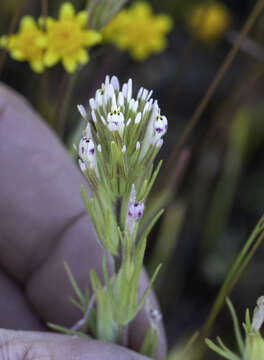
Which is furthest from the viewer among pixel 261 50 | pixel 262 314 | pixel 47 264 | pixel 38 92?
pixel 38 92

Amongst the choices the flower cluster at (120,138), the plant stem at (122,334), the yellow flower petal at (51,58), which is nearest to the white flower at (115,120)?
the flower cluster at (120,138)

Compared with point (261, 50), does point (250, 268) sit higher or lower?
lower

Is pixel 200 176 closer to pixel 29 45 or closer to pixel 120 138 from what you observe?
pixel 29 45

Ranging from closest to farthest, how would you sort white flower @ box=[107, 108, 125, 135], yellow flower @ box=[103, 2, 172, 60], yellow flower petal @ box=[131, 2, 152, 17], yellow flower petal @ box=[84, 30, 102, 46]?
white flower @ box=[107, 108, 125, 135] → yellow flower petal @ box=[84, 30, 102, 46] → yellow flower @ box=[103, 2, 172, 60] → yellow flower petal @ box=[131, 2, 152, 17]

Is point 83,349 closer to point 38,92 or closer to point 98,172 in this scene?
point 98,172

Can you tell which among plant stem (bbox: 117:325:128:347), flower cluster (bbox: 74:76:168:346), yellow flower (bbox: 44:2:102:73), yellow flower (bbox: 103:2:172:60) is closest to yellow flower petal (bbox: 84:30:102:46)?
yellow flower (bbox: 44:2:102:73)

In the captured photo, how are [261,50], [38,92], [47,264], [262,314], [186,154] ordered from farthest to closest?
[38,92] → [261,50] → [47,264] → [186,154] → [262,314]

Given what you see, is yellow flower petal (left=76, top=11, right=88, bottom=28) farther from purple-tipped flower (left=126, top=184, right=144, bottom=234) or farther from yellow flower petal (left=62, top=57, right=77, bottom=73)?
purple-tipped flower (left=126, top=184, right=144, bottom=234)

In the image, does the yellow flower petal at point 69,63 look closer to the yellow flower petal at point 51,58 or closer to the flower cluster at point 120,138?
the yellow flower petal at point 51,58

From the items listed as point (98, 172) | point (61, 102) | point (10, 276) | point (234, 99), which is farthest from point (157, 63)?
point (98, 172)
